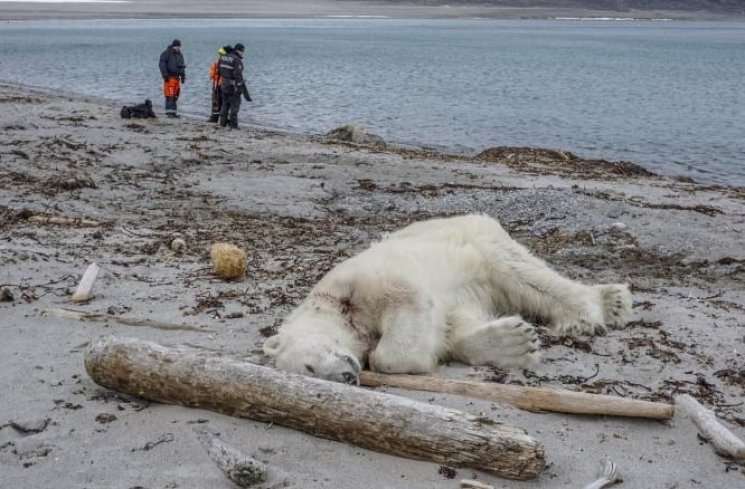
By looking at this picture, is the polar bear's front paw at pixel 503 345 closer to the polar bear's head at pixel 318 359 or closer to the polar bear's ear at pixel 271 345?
the polar bear's head at pixel 318 359

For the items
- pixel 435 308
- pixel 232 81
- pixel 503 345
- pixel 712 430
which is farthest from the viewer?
pixel 232 81

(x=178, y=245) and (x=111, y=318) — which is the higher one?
(x=111, y=318)

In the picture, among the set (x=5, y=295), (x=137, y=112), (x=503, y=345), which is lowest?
(x=137, y=112)

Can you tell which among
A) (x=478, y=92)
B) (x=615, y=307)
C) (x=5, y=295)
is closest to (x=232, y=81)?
(x=5, y=295)

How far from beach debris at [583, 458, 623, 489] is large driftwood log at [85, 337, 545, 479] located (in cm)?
23

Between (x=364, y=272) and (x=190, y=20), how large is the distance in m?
194

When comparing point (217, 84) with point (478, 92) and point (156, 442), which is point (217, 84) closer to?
point (156, 442)

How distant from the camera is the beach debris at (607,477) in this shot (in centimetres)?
349

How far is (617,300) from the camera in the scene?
5988mm

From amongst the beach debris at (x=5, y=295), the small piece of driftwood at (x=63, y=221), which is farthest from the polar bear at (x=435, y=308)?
the small piece of driftwood at (x=63, y=221)

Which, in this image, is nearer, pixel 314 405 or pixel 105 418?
pixel 314 405

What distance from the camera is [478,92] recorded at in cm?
4534

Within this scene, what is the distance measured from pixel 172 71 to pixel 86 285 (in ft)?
59.8

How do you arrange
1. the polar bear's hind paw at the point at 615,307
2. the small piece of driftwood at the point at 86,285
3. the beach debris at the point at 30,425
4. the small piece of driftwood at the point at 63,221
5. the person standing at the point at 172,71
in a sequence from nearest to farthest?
1. the beach debris at the point at 30,425
2. the polar bear's hind paw at the point at 615,307
3. the small piece of driftwood at the point at 86,285
4. the small piece of driftwood at the point at 63,221
5. the person standing at the point at 172,71
